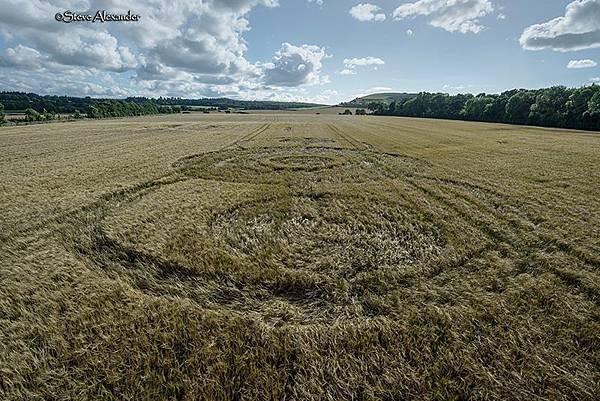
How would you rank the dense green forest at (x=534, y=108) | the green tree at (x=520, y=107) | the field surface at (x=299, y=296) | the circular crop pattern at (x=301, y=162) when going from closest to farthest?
the field surface at (x=299, y=296)
the circular crop pattern at (x=301, y=162)
the dense green forest at (x=534, y=108)
the green tree at (x=520, y=107)

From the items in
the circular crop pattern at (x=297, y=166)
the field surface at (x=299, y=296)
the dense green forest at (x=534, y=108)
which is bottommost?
the field surface at (x=299, y=296)

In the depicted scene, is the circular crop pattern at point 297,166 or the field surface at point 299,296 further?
the circular crop pattern at point 297,166

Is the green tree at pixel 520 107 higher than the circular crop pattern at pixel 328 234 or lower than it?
higher

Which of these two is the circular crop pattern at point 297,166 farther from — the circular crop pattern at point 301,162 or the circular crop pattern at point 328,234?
the circular crop pattern at point 328,234

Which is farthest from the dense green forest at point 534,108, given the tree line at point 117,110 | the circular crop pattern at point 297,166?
the tree line at point 117,110

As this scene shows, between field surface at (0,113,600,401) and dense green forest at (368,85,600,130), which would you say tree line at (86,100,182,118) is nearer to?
field surface at (0,113,600,401)

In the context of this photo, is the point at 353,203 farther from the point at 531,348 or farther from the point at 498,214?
the point at 531,348

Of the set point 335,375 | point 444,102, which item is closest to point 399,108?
point 444,102

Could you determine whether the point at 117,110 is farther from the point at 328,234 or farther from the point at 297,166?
the point at 328,234
